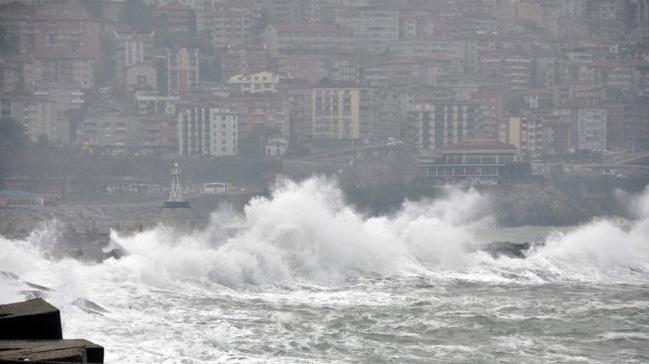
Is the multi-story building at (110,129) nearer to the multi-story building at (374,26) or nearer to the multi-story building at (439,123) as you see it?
the multi-story building at (439,123)

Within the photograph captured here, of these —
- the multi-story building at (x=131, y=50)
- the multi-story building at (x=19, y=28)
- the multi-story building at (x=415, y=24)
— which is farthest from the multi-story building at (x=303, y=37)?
the multi-story building at (x=19, y=28)

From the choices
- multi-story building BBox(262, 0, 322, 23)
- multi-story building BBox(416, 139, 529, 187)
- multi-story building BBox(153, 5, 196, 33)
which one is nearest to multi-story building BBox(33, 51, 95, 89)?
multi-story building BBox(153, 5, 196, 33)

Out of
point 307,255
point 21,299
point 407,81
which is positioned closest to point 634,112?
point 407,81

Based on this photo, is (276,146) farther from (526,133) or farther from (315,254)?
(315,254)

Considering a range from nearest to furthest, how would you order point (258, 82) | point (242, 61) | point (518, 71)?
point (258, 82), point (242, 61), point (518, 71)

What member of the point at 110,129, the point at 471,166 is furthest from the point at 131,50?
the point at 471,166

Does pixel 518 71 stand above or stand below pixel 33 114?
above

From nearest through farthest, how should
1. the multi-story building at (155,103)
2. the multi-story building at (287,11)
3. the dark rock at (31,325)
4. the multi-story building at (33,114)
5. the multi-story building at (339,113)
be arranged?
the dark rock at (31,325) → the multi-story building at (33,114) → the multi-story building at (155,103) → the multi-story building at (339,113) → the multi-story building at (287,11)

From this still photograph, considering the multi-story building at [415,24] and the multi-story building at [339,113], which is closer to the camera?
the multi-story building at [339,113]
